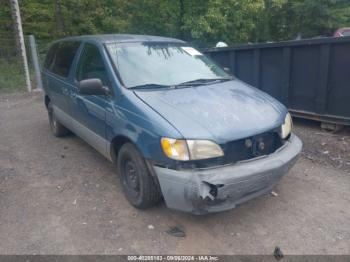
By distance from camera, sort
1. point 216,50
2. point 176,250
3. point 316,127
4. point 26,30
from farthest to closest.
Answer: point 26,30 < point 216,50 < point 316,127 < point 176,250

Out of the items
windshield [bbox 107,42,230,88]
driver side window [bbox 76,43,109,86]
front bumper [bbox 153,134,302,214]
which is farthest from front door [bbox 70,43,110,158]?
front bumper [bbox 153,134,302,214]

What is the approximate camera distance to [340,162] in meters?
4.59

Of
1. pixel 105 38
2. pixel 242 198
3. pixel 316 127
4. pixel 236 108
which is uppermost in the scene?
pixel 105 38

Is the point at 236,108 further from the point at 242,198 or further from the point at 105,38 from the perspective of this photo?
the point at 105,38

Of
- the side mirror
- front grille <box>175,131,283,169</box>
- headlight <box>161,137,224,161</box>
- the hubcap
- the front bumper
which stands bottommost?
the hubcap

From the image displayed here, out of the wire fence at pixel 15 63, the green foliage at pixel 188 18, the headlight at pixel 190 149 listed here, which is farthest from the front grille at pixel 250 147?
the wire fence at pixel 15 63

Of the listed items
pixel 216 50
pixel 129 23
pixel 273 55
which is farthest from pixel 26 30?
pixel 273 55

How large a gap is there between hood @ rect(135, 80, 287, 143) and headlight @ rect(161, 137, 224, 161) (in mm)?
52

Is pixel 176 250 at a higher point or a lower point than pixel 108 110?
lower

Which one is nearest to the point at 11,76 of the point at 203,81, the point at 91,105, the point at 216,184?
the point at 91,105

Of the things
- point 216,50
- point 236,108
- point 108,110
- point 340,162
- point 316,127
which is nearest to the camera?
point 236,108

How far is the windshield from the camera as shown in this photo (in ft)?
12.2

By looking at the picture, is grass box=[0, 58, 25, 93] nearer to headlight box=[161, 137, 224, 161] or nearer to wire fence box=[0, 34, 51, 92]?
wire fence box=[0, 34, 51, 92]

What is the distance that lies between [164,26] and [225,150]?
472 inches
